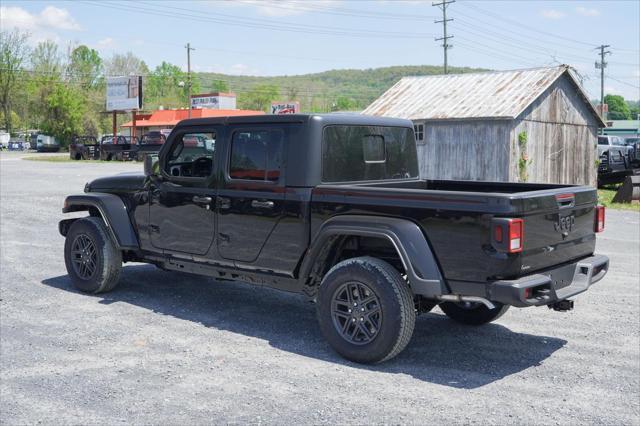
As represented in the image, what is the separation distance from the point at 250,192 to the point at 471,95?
22.5m

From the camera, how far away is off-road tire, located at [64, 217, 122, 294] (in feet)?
25.3

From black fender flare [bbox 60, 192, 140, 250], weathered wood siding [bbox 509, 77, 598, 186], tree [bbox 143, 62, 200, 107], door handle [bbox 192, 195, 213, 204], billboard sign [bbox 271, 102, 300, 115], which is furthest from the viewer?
tree [bbox 143, 62, 200, 107]

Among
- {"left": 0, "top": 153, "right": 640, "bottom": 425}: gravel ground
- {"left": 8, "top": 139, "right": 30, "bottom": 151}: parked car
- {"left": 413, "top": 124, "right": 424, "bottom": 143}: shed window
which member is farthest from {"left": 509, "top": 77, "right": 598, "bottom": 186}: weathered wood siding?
{"left": 8, "top": 139, "right": 30, "bottom": 151}: parked car

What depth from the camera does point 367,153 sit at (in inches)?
265

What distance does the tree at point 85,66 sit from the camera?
337ft

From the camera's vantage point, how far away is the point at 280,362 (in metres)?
5.64

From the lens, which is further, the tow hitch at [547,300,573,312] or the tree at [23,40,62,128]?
the tree at [23,40,62,128]

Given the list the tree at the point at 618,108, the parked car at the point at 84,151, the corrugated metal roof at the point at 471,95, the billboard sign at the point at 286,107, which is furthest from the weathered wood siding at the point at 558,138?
the tree at the point at 618,108

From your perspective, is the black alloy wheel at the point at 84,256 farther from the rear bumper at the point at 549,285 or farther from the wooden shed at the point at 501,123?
the wooden shed at the point at 501,123

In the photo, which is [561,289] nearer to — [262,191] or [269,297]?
[262,191]

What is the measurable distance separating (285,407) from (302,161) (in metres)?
2.32

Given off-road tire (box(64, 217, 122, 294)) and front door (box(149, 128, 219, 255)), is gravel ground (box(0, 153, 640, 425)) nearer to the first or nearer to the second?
off-road tire (box(64, 217, 122, 294))

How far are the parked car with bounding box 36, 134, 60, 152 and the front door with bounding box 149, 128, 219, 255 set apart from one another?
76005 millimetres

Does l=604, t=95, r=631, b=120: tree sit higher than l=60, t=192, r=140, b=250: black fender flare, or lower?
higher
